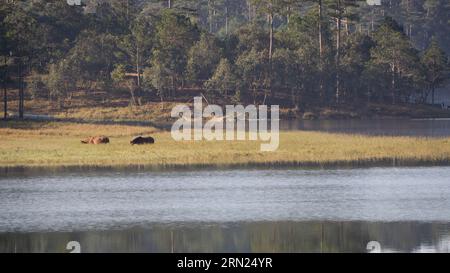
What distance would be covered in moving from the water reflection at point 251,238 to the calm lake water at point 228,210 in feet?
0.13

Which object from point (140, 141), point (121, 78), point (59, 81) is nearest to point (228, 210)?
point (140, 141)

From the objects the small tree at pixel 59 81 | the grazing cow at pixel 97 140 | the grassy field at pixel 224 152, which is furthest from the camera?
the small tree at pixel 59 81

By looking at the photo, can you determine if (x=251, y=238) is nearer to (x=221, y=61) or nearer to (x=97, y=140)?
(x=97, y=140)

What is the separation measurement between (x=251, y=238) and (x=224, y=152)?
27.3 metres

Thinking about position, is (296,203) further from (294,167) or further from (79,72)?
(79,72)

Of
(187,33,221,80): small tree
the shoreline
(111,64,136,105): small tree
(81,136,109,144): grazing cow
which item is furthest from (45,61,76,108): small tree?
the shoreline

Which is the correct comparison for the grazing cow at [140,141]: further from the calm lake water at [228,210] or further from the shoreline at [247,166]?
the calm lake water at [228,210]

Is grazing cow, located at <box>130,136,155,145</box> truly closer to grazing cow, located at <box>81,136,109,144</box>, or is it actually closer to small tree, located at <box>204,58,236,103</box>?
grazing cow, located at <box>81,136,109,144</box>

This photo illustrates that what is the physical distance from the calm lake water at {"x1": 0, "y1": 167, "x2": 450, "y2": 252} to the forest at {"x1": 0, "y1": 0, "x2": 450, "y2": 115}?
62.7 m

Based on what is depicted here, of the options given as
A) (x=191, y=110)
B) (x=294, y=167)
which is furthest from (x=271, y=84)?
(x=294, y=167)

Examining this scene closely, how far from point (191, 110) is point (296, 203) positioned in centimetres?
7071

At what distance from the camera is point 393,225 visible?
3756 cm

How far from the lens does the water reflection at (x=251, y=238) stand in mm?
33750

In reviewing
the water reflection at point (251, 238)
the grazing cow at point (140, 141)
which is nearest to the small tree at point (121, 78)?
the grazing cow at point (140, 141)
